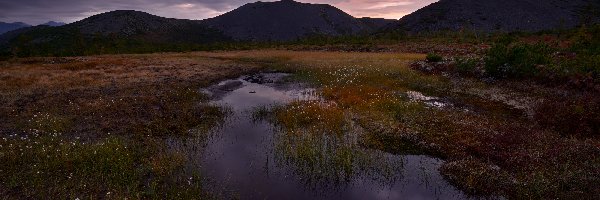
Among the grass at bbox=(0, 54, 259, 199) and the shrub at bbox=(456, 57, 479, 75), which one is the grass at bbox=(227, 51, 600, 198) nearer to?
the shrub at bbox=(456, 57, 479, 75)

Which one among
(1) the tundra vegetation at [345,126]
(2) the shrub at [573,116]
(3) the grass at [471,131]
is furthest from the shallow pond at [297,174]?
(2) the shrub at [573,116]

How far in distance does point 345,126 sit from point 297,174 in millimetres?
6249

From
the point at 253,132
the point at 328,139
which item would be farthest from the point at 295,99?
the point at 328,139

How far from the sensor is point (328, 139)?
17.2 meters

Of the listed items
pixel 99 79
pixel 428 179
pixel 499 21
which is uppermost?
pixel 499 21

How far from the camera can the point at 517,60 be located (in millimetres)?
29406

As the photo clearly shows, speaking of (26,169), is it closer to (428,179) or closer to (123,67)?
(428,179)

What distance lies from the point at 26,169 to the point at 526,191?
670 inches

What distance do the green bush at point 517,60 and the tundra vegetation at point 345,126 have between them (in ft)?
0.30

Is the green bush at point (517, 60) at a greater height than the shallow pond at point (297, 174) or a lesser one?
greater

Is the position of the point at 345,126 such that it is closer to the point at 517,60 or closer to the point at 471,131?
the point at 471,131

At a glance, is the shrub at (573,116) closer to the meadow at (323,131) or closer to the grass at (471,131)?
the meadow at (323,131)

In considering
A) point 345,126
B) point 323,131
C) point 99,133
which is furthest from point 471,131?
point 99,133

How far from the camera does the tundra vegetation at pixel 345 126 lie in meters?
12.5
